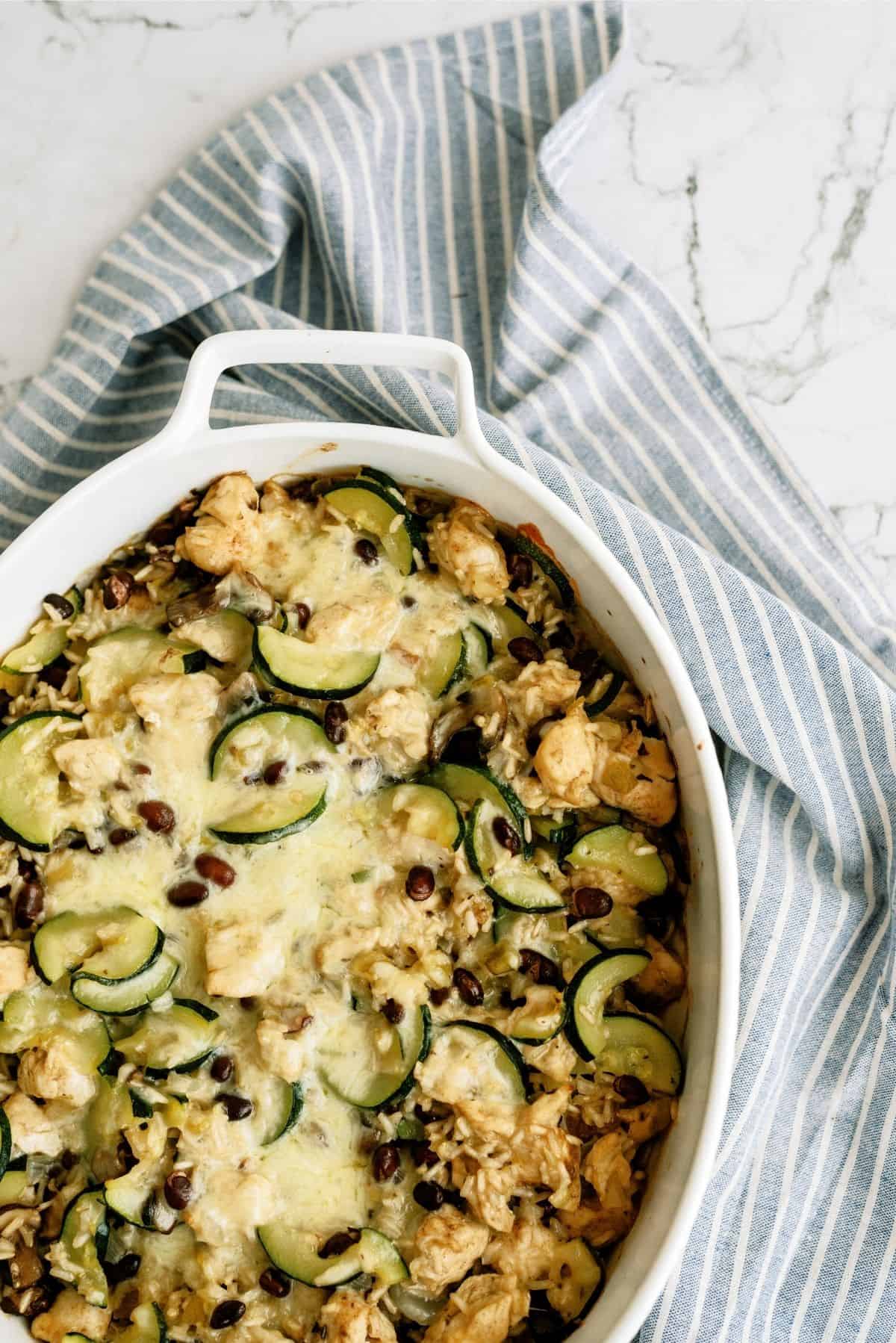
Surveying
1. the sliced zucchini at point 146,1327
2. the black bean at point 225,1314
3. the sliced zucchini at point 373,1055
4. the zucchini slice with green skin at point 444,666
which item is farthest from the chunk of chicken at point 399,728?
the sliced zucchini at point 146,1327

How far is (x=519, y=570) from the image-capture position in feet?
10.5

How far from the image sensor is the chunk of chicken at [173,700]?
3023 millimetres

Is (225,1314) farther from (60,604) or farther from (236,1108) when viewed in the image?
(60,604)

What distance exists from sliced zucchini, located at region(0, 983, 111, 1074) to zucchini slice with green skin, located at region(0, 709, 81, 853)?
1.19 feet

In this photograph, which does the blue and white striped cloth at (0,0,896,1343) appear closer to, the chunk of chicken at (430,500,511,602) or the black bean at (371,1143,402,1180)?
the chunk of chicken at (430,500,511,602)

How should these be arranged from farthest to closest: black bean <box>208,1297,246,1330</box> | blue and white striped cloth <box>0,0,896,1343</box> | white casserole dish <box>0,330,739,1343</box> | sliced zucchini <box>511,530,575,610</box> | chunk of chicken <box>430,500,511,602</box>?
blue and white striped cloth <box>0,0,896,1343</box> < sliced zucchini <box>511,530,575,610</box> < chunk of chicken <box>430,500,511,602</box> < black bean <box>208,1297,246,1330</box> < white casserole dish <box>0,330,739,1343</box>

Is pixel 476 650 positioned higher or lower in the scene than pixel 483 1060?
higher

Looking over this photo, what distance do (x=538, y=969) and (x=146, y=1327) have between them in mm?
1282

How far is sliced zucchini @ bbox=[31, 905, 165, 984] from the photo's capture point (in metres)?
2.91

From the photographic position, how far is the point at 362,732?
3.06 m

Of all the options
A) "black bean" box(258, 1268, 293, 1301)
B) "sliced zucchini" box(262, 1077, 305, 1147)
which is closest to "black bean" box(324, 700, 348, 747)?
"sliced zucchini" box(262, 1077, 305, 1147)

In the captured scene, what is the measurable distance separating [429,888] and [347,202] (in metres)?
2.13

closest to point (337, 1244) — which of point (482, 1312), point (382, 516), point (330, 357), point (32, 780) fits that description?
point (482, 1312)

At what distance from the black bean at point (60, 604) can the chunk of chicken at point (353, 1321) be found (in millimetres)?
1838
